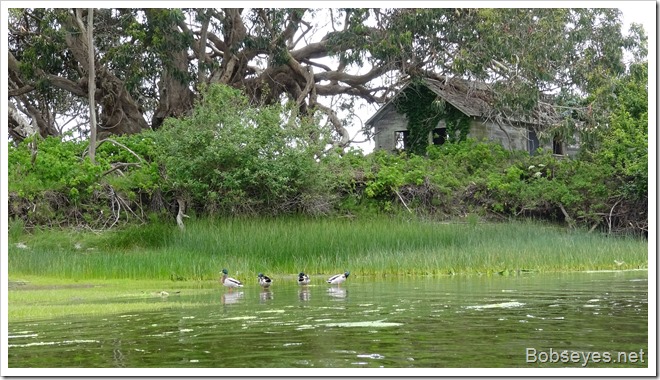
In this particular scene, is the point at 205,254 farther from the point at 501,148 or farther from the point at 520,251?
the point at 501,148

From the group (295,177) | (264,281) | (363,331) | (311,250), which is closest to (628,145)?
(295,177)

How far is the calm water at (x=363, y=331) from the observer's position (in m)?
9.72

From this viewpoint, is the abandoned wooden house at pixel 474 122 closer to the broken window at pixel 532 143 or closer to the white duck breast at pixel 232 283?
the broken window at pixel 532 143

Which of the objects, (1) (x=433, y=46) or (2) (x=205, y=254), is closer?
(2) (x=205, y=254)

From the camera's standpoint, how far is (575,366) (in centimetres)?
932

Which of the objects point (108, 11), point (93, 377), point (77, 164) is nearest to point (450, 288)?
point (93, 377)

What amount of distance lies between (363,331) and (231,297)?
18.4ft

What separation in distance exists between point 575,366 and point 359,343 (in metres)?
2.42

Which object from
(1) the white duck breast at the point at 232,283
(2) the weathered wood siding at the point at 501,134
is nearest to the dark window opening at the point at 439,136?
(2) the weathered wood siding at the point at 501,134

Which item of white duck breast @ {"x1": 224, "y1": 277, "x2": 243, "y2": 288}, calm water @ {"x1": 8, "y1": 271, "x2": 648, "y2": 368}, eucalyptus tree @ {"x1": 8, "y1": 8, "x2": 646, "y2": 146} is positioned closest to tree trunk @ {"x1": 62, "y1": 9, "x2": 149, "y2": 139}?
eucalyptus tree @ {"x1": 8, "y1": 8, "x2": 646, "y2": 146}

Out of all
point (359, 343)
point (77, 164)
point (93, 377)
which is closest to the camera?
point (93, 377)

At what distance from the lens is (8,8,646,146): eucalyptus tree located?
109 ft

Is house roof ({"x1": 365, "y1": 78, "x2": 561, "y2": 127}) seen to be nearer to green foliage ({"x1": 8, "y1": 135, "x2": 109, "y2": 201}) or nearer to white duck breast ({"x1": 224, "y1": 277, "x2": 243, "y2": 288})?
green foliage ({"x1": 8, "y1": 135, "x2": 109, "y2": 201})

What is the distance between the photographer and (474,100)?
124 feet
